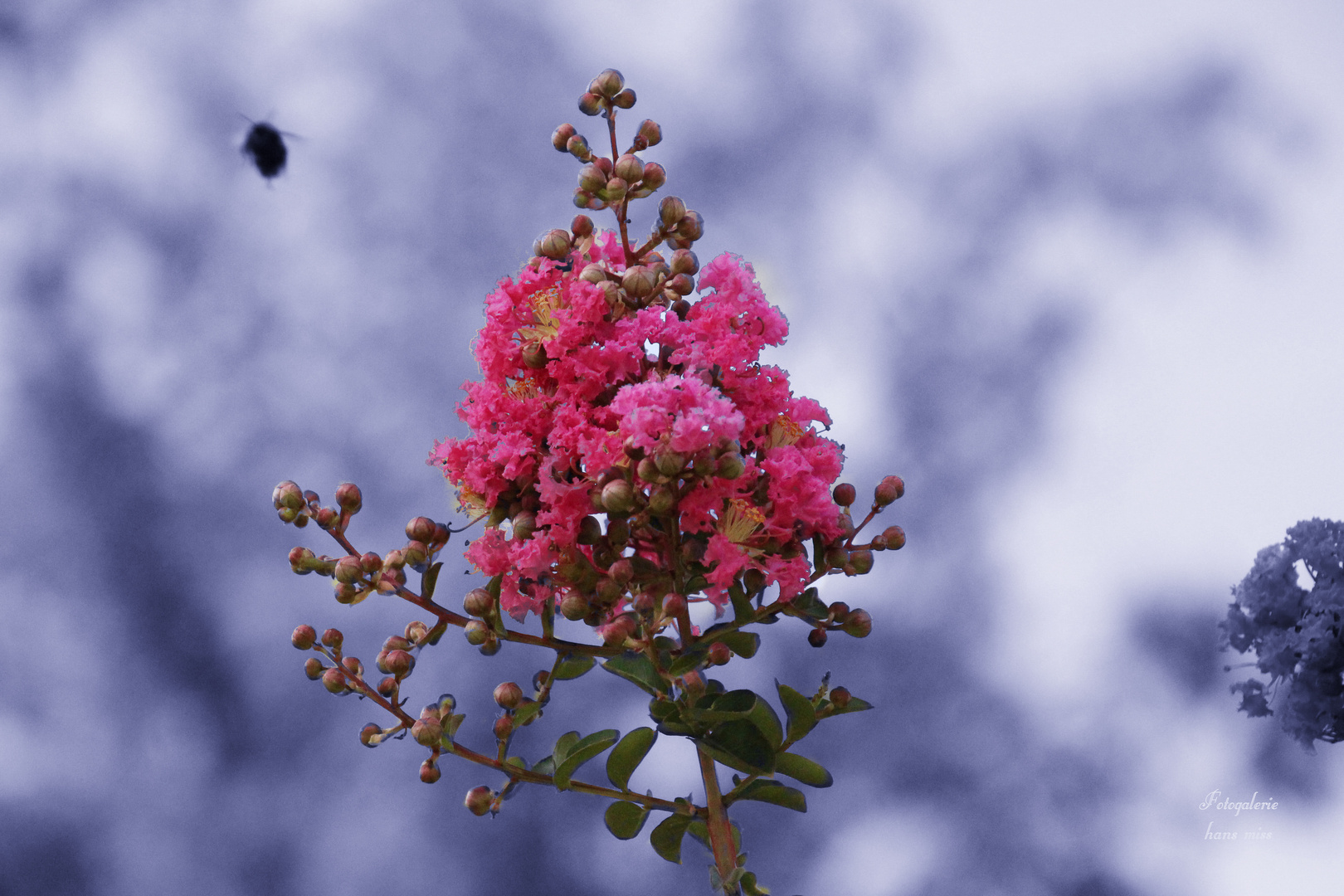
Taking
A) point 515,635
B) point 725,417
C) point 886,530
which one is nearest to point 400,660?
point 515,635

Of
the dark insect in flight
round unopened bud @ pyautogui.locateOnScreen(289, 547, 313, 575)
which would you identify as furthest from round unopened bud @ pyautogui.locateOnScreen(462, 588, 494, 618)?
the dark insect in flight

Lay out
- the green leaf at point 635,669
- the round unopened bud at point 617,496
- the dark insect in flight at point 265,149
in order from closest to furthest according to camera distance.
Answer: the round unopened bud at point 617,496 < the green leaf at point 635,669 < the dark insect in flight at point 265,149

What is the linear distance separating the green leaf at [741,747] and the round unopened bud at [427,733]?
238 millimetres

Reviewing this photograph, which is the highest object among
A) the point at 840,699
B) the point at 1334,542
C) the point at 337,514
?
the point at 1334,542

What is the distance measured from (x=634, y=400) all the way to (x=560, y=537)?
0.15 metres

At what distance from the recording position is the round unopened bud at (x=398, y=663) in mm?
1053

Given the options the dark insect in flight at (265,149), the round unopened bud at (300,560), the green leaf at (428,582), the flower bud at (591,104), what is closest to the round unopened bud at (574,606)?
the green leaf at (428,582)

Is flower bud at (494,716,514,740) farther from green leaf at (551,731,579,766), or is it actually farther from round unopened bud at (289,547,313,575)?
round unopened bud at (289,547,313,575)

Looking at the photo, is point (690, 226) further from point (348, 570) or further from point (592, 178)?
point (348, 570)

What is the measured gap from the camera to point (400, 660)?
3.47ft

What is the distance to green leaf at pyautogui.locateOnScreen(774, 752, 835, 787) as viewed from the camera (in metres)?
1.13

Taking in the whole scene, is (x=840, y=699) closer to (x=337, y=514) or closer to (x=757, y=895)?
(x=757, y=895)

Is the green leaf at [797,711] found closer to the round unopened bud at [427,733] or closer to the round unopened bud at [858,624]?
the round unopened bud at [858,624]

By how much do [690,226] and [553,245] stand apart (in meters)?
0.15
